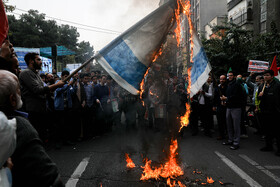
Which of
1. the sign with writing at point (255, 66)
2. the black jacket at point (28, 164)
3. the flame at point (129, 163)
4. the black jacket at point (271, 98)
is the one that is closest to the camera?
the black jacket at point (28, 164)

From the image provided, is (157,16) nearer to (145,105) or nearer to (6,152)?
(6,152)

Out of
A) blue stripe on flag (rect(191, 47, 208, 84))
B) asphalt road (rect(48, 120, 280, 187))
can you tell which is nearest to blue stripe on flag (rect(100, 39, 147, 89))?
blue stripe on flag (rect(191, 47, 208, 84))

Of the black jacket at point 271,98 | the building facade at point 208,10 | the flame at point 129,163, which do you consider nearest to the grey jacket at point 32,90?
the flame at point 129,163

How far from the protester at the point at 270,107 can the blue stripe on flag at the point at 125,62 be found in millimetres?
4049

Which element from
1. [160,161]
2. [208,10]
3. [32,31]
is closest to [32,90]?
[160,161]

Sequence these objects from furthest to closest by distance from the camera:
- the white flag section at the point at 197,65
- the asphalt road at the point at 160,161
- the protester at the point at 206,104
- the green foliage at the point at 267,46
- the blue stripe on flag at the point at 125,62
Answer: the green foliage at the point at 267,46
the protester at the point at 206,104
the asphalt road at the point at 160,161
the white flag section at the point at 197,65
the blue stripe on flag at the point at 125,62

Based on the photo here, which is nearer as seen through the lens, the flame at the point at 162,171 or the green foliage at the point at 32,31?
the flame at the point at 162,171

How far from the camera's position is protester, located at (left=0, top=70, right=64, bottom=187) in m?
1.21

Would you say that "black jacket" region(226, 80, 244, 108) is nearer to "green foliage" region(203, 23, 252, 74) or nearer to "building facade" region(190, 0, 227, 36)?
"green foliage" region(203, 23, 252, 74)

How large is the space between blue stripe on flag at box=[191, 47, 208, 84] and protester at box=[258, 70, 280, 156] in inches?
120

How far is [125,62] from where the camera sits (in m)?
3.11

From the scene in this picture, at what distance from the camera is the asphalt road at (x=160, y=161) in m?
3.62

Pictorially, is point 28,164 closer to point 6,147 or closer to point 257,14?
point 6,147

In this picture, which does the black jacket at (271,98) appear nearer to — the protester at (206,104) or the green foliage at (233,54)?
the protester at (206,104)
